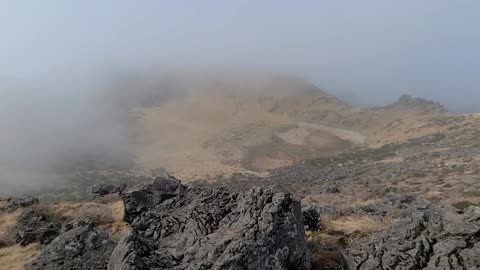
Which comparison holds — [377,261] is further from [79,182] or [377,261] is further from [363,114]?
Result: [363,114]

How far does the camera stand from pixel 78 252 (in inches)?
695

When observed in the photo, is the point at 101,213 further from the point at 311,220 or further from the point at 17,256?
the point at 311,220

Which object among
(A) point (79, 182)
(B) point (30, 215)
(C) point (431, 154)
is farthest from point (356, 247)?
(A) point (79, 182)

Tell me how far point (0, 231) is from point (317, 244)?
23563 mm

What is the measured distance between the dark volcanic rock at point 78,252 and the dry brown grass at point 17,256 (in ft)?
11.2

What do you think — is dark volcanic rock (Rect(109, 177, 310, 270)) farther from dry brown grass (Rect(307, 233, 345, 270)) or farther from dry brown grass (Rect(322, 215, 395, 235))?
dry brown grass (Rect(322, 215, 395, 235))

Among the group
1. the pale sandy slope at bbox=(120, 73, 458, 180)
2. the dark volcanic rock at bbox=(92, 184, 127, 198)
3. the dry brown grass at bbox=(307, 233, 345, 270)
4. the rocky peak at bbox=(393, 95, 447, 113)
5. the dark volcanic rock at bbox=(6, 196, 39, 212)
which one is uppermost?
the dry brown grass at bbox=(307, 233, 345, 270)

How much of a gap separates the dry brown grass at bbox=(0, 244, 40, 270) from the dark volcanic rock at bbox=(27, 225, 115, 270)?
342 centimetres

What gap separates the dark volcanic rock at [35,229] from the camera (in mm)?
24250

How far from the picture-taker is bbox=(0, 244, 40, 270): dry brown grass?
68.8 feet

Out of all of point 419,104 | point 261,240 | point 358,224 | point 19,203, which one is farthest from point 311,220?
point 419,104

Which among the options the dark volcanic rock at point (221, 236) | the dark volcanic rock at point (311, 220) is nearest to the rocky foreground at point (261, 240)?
the dark volcanic rock at point (221, 236)

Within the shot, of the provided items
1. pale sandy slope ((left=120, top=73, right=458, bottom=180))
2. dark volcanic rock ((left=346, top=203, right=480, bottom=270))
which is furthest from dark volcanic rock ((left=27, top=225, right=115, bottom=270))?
pale sandy slope ((left=120, top=73, right=458, bottom=180))

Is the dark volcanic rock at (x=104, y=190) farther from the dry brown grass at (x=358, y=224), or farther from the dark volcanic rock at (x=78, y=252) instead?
the dry brown grass at (x=358, y=224)
